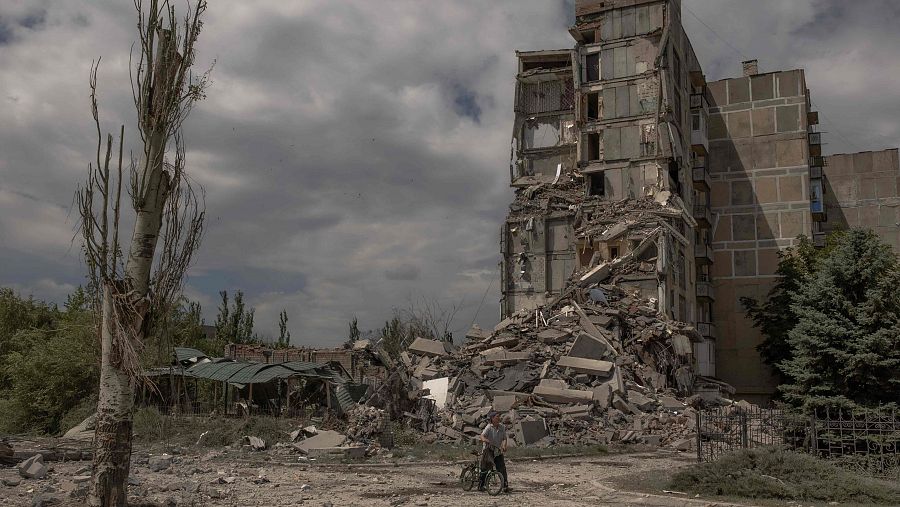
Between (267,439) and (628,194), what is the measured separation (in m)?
22.8

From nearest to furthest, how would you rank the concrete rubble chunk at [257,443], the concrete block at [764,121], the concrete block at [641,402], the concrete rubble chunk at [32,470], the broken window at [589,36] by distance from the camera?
the concrete rubble chunk at [32,470]
the concrete rubble chunk at [257,443]
the concrete block at [641,402]
the broken window at [589,36]
the concrete block at [764,121]

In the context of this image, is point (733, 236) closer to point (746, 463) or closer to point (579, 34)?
point (579, 34)

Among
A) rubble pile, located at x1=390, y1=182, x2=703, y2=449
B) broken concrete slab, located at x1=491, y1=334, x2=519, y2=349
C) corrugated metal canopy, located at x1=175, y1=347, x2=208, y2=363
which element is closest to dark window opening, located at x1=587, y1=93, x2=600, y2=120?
rubble pile, located at x1=390, y1=182, x2=703, y2=449

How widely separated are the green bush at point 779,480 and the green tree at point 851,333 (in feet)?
17.0

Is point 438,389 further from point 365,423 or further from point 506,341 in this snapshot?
point 365,423

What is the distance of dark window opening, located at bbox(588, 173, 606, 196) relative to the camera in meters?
40.0

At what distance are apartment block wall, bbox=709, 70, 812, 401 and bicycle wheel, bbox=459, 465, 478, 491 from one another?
31.4 m

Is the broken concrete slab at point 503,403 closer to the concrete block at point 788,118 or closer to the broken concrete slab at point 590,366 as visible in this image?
the broken concrete slab at point 590,366

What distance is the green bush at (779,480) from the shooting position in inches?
509

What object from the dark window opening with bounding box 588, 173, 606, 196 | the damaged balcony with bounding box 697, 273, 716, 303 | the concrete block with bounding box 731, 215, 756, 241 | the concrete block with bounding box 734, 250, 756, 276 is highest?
the dark window opening with bounding box 588, 173, 606, 196

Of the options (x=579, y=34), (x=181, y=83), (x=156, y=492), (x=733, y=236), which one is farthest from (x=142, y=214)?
(x=733, y=236)

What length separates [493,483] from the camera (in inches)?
563

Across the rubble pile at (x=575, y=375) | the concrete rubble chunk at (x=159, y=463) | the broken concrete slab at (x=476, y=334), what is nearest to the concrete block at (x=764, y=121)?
the rubble pile at (x=575, y=375)

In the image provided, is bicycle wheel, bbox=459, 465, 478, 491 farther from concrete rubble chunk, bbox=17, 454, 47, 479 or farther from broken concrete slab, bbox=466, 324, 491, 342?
broken concrete slab, bbox=466, 324, 491, 342
